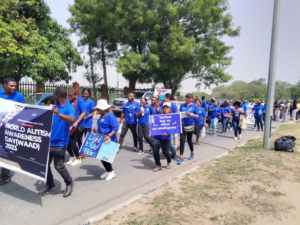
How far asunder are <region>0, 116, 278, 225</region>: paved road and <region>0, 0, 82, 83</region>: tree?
840 centimetres

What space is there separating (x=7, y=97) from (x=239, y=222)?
4.33 meters

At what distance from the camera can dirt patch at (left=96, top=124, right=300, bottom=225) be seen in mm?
3426

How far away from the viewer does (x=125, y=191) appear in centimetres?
453

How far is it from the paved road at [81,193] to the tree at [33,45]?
331 inches

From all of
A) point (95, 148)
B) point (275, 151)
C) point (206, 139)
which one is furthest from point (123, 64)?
point (95, 148)

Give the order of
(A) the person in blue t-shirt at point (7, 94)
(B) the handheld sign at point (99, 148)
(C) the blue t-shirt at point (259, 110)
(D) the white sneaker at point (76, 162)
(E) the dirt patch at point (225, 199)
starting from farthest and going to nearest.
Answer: (C) the blue t-shirt at point (259, 110), (D) the white sneaker at point (76, 162), (B) the handheld sign at point (99, 148), (A) the person in blue t-shirt at point (7, 94), (E) the dirt patch at point (225, 199)

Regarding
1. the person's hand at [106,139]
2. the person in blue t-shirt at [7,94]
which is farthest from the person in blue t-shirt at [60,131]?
the person in blue t-shirt at [7,94]

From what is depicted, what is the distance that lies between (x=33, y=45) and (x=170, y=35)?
885cm

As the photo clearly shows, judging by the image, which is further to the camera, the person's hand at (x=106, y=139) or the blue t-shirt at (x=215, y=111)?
the blue t-shirt at (x=215, y=111)

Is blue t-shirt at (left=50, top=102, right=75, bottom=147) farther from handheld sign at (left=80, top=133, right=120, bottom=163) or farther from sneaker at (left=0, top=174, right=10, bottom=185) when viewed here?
sneaker at (left=0, top=174, right=10, bottom=185)

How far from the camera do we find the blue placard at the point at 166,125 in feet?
18.0

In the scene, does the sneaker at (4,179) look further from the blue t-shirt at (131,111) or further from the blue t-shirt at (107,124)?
the blue t-shirt at (131,111)

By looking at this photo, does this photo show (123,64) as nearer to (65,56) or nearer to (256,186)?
(65,56)

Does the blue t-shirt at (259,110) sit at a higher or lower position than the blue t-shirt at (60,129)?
lower
